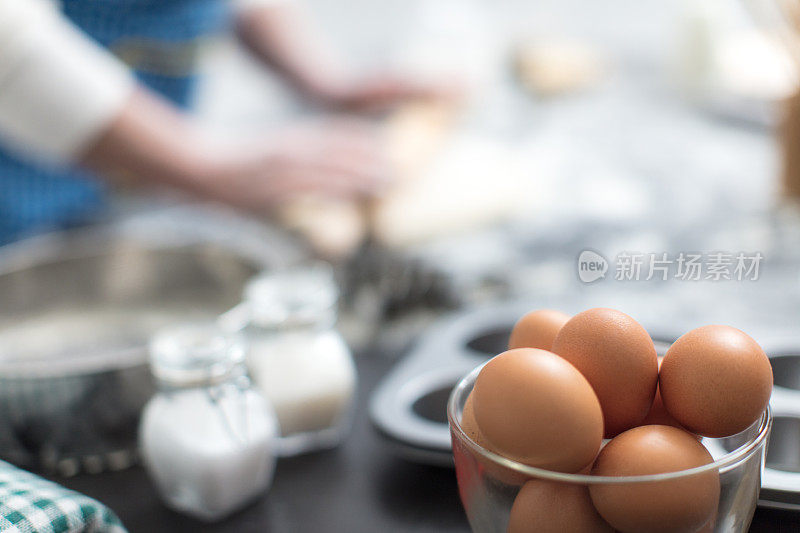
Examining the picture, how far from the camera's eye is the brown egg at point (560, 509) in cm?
33

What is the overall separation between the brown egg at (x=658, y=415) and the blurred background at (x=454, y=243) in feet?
0.22

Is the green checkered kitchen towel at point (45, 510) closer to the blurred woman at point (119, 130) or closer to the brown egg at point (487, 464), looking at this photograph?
the brown egg at point (487, 464)

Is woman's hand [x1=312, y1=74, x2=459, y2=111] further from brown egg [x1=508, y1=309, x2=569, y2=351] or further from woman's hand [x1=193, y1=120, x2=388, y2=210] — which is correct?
brown egg [x1=508, y1=309, x2=569, y2=351]

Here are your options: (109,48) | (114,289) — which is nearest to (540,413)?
(114,289)

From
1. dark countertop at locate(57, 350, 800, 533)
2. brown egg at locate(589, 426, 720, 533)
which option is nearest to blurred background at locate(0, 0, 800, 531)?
dark countertop at locate(57, 350, 800, 533)

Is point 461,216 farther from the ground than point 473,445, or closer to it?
closer to it

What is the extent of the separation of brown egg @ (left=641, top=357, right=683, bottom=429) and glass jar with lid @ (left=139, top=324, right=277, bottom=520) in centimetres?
26

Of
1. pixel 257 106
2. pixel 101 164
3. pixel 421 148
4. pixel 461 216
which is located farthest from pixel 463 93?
pixel 257 106

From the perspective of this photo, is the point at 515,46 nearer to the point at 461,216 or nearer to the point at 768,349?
the point at 461,216

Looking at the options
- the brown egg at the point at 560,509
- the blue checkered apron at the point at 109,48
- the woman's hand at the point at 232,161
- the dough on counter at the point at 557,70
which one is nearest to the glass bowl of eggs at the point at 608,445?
the brown egg at the point at 560,509

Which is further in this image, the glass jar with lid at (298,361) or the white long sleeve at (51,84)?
the white long sleeve at (51,84)

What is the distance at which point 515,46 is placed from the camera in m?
1.61

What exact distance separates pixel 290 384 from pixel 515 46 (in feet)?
4.00

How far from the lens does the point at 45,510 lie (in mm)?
414
